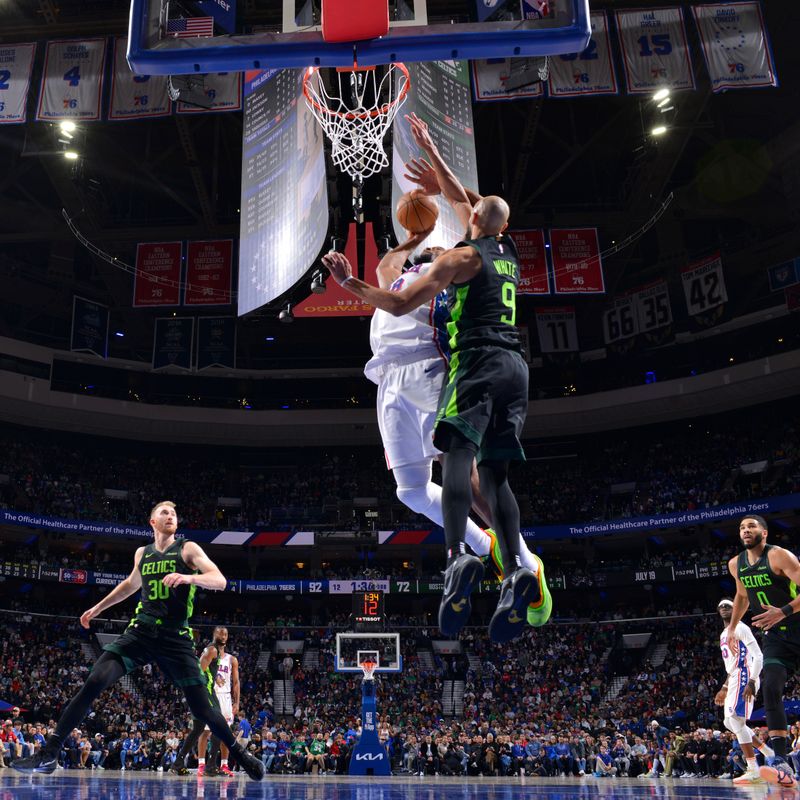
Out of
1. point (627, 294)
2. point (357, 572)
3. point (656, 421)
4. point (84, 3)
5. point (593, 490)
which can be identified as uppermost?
point (84, 3)

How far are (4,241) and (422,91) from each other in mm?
21257

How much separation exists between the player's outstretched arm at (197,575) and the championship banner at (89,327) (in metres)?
23.5

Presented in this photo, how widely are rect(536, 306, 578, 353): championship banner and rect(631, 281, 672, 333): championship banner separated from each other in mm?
2361

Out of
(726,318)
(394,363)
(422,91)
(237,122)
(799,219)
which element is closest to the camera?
(394,363)

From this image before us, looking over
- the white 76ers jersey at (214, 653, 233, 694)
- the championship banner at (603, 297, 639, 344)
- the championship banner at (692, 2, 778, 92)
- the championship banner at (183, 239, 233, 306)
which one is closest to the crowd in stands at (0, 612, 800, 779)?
the white 76ers jersey at (214, 653, 233, 694)

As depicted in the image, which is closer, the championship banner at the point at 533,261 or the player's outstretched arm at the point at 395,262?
the player's outstretched arm at the point at 395,262

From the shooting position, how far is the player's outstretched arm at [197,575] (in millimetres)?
6118

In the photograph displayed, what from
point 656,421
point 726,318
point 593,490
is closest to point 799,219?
point 726,318

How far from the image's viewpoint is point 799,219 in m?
29.0

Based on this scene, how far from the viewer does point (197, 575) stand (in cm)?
654

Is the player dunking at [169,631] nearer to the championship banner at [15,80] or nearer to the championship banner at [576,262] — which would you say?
the championship banner at [15,80]

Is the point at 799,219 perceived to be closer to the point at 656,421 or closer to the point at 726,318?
the point at 726,318

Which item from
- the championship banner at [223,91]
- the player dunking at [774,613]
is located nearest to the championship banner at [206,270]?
the championship banner at [223,91]

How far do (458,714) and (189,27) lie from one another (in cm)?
2740
